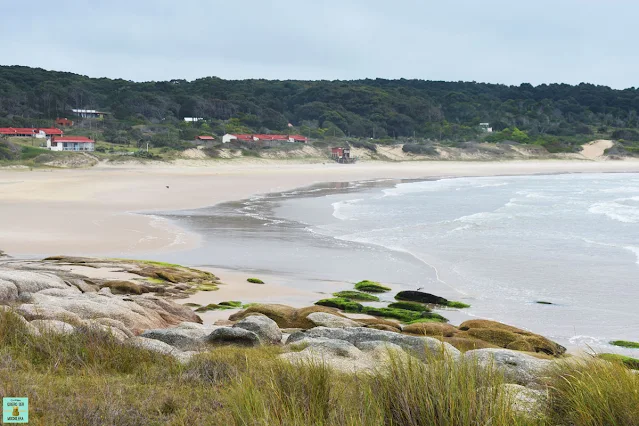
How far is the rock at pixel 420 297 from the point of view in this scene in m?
12.8

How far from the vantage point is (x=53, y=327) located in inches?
264

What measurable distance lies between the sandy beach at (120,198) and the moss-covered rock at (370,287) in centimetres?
658

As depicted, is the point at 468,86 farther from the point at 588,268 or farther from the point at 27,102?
the point at 588,268

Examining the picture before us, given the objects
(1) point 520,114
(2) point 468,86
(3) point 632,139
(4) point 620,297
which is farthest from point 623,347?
(2) point 468,86

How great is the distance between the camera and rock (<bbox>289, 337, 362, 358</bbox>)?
7383mm

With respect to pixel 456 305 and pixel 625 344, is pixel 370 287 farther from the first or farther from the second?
pixel 625 344

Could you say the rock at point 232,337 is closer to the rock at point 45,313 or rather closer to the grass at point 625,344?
the rock at point 45,313

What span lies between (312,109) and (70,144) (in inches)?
2137

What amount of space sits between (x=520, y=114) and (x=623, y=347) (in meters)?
126

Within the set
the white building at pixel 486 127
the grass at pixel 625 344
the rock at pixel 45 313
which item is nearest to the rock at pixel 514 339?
the grass at pixel 625 344

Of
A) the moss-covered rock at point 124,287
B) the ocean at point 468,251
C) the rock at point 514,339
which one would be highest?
the rock at point 514,339

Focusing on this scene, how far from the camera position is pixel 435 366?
3.95m

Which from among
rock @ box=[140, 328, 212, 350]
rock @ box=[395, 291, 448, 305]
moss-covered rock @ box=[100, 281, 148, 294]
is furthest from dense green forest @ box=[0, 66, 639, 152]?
rock @ box=[140, 328, 212, 350]

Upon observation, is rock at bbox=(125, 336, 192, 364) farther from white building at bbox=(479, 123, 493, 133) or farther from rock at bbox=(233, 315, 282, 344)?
white building at bbox=(479, 123, 493, 133)
